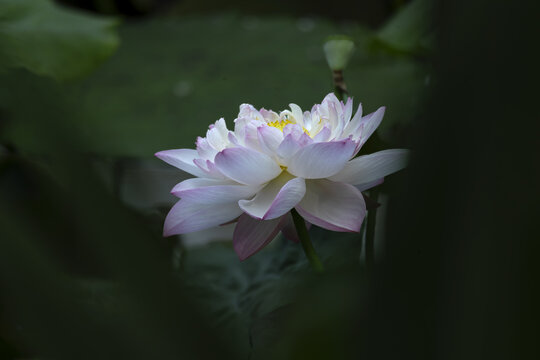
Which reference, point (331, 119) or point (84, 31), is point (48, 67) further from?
point (331, 119)

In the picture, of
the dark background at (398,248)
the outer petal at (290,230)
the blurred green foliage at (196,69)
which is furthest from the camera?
the blurred green foliage at (196,69)

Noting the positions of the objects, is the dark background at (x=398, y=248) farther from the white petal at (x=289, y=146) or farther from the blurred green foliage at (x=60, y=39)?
the blurred green foliage at (x=60, y=39)

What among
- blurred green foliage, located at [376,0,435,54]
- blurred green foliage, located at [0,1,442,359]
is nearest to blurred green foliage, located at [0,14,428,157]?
blurred green foliage, located at [376,0,435,54]

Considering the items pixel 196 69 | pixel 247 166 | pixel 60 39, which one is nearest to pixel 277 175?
pixel 247 166

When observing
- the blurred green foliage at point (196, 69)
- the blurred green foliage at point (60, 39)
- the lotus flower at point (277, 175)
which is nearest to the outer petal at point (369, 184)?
the lotus flower at point (277, 175)

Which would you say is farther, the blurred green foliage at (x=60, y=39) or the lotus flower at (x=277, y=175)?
the blurred green foliage at (x=60, y=39)

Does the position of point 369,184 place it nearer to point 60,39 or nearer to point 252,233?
point 252,233

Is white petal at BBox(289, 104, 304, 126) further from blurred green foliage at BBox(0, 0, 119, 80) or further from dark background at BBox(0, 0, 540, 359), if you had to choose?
blurred green foliage at BBox(0, 0, 119, 80)

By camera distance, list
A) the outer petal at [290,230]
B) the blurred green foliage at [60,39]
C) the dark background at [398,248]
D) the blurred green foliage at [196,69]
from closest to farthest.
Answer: the dark background at [398,248], the outer petal at [290,230], the blurred green foliage at [60,39], the blurred green foliage at [196,69]

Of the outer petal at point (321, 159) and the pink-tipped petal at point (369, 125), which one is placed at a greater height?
the pink-tipped petal at point (369, 125)
